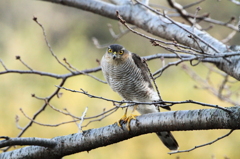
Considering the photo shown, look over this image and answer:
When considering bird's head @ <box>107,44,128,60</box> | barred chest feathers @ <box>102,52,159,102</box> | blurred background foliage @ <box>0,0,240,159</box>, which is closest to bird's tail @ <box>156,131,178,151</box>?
barred chest feathers @ <box>102,52,159,102</box>

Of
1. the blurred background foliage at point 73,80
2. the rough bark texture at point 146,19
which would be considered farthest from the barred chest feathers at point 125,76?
the blurred background foliage at point 73,80

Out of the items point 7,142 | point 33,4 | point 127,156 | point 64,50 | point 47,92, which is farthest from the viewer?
point 33,4

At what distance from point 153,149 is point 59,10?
5115mm

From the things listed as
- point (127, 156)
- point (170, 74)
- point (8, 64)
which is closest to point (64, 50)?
point (8, 64)

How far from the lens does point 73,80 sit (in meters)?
6.97

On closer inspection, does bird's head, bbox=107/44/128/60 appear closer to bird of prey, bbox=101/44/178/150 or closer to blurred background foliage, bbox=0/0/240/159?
bird of prey, bbox=101/44/178/150

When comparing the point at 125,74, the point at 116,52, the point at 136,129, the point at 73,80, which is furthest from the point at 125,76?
the point at 73,80

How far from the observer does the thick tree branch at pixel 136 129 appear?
184cm

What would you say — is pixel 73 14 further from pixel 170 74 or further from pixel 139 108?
pixel 139 108

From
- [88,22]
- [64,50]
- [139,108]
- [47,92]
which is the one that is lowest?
[139,108]

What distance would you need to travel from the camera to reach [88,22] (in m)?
9.46

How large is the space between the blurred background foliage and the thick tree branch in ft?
9.73

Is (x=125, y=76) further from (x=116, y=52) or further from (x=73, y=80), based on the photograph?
(x=73, y=80)

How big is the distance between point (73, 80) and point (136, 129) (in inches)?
Answer: 192
